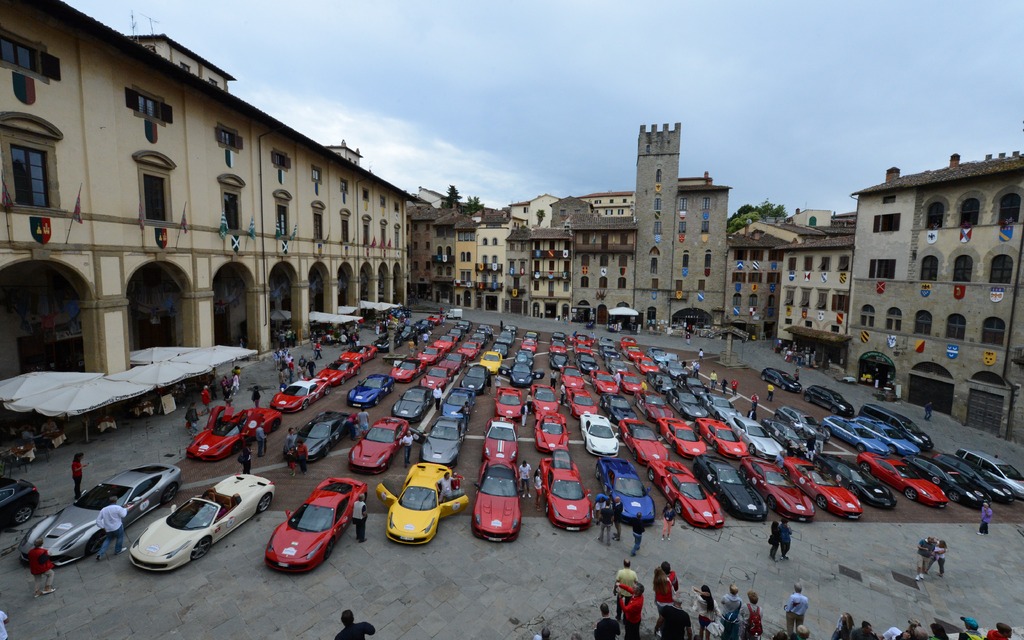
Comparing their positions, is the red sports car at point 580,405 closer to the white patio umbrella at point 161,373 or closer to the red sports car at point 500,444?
the red sports car at point 500,444

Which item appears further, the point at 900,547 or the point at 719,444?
the point at 719,444

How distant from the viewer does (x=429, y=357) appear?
103 feet

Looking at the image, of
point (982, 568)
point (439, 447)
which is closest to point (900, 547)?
point (982, 568)

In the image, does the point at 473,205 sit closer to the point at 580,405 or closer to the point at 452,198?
the point at 452,198

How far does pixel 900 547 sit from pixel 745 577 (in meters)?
6.88

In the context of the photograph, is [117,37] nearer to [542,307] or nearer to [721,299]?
[542,307]

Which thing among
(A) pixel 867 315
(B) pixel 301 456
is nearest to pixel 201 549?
(B) pixel 301 456

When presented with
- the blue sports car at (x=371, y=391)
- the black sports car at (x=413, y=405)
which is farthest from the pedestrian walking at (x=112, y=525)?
the blue sports car at (x=371, y=391)

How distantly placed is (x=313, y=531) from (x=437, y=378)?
48.5 feet

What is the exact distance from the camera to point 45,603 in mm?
9219

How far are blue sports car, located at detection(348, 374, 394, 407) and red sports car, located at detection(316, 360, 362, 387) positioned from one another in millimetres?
2194

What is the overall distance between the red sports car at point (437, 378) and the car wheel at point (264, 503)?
1165 centimetres

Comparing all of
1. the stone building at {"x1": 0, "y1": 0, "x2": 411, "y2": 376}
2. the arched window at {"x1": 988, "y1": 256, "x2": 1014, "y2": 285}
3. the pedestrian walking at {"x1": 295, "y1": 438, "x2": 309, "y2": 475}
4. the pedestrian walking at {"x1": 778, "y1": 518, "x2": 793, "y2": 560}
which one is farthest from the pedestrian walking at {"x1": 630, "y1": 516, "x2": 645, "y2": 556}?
the arched window at {"x1": 988, "y1": 256, "x2": 1014, "y2": 285}

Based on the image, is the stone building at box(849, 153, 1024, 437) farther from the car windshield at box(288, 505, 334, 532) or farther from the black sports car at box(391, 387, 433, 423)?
the car windshield at box(288, 505, 334, 532)
